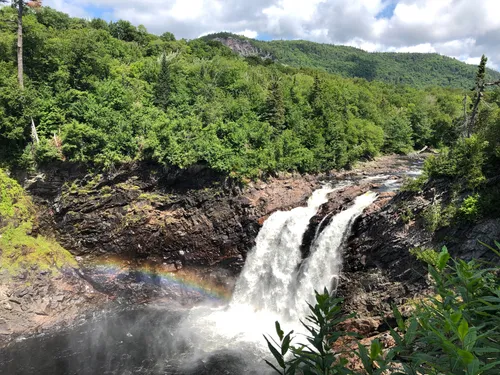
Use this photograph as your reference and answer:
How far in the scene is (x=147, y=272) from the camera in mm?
22922

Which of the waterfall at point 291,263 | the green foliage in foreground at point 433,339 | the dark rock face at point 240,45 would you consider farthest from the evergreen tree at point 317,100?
the dark rock face at point 240,45

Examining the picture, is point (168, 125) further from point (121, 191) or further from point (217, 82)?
point (217, 82)

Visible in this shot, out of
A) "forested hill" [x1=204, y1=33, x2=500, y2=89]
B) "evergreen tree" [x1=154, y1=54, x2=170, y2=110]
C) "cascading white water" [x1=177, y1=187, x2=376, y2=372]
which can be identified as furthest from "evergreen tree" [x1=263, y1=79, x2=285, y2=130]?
"forested hill" [x1=204, y1=33, x2=500, y2=89]

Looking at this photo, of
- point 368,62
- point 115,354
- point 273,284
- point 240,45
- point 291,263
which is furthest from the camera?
point 368,62

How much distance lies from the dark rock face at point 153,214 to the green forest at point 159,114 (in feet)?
4.02

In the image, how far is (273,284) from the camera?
2088 centimetres

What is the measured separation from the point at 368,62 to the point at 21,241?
17250 cm

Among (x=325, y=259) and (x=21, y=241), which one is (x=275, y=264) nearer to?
(x=325, y=259)

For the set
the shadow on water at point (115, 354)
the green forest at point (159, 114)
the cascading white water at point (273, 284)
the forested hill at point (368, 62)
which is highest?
the forested hill at point (368, 62)

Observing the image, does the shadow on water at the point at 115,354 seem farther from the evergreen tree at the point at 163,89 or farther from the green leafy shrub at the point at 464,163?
the evergreen tree at the point at 163,89

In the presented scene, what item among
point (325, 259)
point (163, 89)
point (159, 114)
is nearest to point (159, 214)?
point (159, 114)

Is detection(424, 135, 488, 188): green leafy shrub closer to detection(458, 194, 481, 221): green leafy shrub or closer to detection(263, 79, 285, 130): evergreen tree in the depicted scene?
detection(458, 194, 481, 221): green leafy shrub

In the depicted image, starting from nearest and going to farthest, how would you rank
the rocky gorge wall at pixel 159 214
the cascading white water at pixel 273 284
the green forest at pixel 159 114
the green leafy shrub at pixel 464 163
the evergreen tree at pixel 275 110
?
1. the green leafy shrub at pixel 464 163
2. the cascading white water at pixel 273 284
3. the rocky gorge wall at pixel 159 214
4. the green forest at pixel 159 114
5. the evergreen tree at pixel 275 110

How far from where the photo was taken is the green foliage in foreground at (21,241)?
64.8ft
